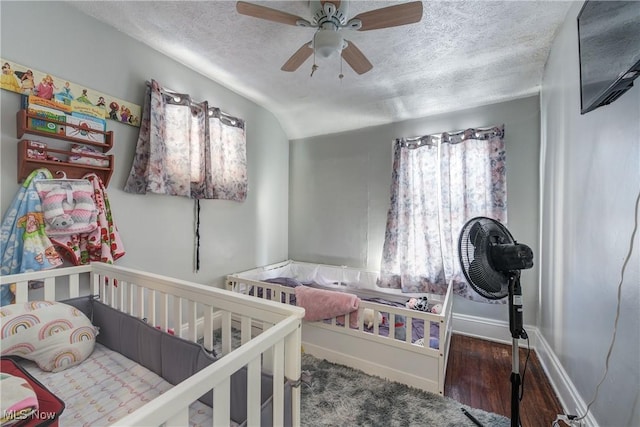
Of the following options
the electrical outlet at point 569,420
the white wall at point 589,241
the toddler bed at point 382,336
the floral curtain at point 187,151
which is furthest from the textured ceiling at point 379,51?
the electrical outlet at point 569,420

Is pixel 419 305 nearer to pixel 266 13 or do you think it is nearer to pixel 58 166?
pixel 266 13

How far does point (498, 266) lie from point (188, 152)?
2.32m

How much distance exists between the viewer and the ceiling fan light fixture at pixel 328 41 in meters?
1.47

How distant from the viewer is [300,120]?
3.37 metres

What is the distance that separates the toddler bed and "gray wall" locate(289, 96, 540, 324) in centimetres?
71

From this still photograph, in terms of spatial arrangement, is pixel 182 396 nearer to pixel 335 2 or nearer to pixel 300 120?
pixel 335 2

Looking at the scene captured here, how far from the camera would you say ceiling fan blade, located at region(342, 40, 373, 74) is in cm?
161

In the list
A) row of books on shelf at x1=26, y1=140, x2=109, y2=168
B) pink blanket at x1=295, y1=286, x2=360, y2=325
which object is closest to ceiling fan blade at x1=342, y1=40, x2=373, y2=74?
pink blanket at x1=295, y1=286, x2=360, y2=325

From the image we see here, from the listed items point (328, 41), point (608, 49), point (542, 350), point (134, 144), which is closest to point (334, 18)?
point (328, 41)

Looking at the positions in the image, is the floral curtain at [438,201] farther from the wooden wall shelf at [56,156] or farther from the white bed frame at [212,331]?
the wooden wall shelf at [56,156]

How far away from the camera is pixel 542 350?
2115 millimetres

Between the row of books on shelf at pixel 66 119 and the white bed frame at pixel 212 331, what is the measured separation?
32.4 inches

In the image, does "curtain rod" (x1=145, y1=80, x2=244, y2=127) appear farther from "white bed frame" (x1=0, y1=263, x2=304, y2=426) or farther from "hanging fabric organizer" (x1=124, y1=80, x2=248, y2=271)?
"white bed frame" (x1=0, y1=263, x2=304, y2=426)

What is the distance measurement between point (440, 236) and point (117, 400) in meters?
2.62
